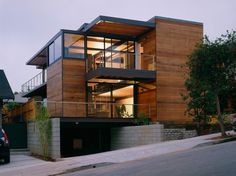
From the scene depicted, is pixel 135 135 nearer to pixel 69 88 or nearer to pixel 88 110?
pixel 88 110

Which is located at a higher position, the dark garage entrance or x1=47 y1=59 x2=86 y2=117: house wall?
x1=47 y1=59 x2=86 y2=117: house wall

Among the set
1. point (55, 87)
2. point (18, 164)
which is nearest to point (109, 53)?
point (55, 87)

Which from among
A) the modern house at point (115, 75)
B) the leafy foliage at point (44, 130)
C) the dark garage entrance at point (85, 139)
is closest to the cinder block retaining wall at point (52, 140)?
the leafy foliage at point (44, 130)

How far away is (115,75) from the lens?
26.8 meters

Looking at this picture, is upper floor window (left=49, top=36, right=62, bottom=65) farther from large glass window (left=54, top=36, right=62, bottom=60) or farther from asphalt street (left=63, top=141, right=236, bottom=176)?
asphalt street (left=63, top=141, right=236, bottom=176)

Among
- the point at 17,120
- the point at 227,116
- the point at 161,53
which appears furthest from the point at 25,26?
the point at 227,116

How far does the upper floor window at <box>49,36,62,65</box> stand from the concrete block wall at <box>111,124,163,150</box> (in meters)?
6.29

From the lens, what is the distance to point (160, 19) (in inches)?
1102

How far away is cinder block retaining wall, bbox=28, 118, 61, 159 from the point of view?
21.0 m

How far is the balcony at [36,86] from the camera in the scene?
1383 inches

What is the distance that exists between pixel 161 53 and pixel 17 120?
10780mm

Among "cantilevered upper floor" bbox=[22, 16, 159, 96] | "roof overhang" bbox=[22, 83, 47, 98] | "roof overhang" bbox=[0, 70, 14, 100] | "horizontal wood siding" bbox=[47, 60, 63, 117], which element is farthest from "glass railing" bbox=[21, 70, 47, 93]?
"roof overhang" bbox=[0, 70, 14, 100]

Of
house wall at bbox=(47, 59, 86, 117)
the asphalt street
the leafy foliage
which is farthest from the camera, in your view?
house wall at bbox=(47, 59, 86, 117)

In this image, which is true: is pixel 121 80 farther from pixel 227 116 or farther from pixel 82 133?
pixel 227 116
